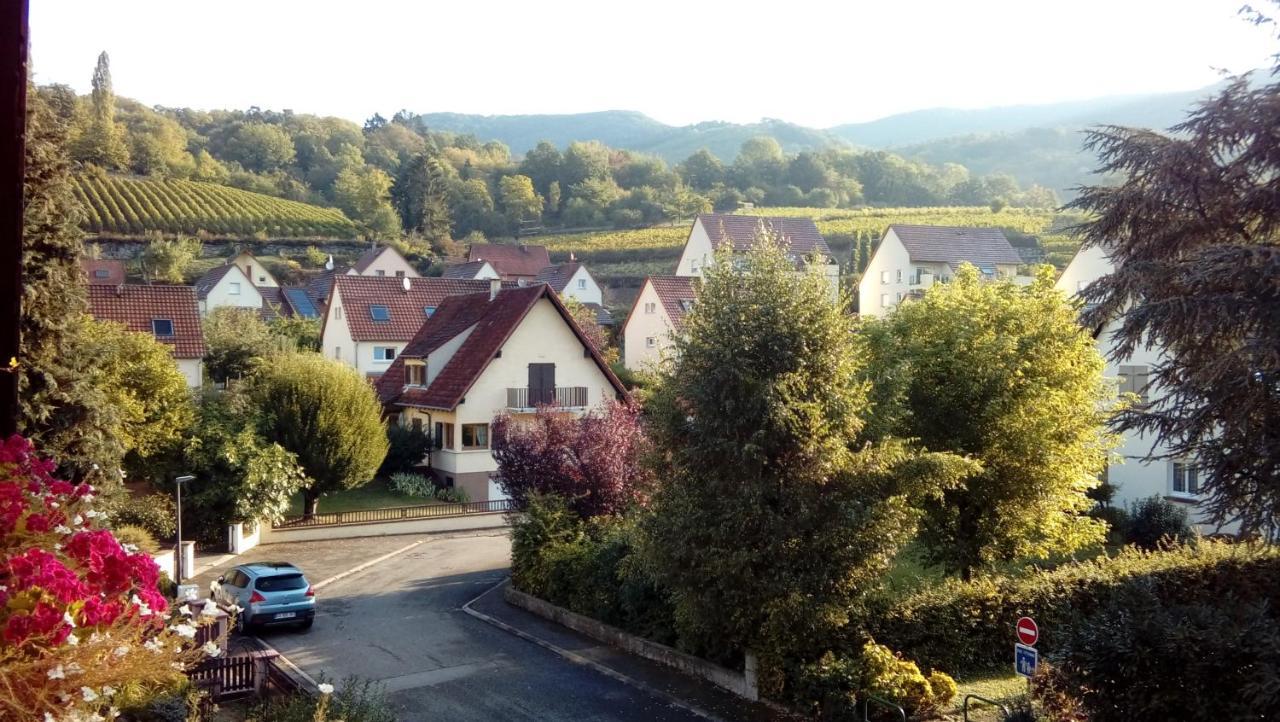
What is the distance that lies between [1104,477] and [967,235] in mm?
42321

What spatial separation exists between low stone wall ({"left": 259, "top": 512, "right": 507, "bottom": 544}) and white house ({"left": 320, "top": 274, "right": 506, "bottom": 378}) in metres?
16.7

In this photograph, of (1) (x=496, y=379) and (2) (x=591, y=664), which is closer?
(2) (x=591, y=664)

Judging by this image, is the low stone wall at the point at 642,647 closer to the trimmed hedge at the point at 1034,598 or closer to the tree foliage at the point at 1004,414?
the trimmed hedge at the point at 1034,598

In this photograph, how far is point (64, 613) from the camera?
4.78m

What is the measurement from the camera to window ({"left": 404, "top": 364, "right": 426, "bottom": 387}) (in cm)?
4222

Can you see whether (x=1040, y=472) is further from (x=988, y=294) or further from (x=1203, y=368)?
(x=1203, y=368)

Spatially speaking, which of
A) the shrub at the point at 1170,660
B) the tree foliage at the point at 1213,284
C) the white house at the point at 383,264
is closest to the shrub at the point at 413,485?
the tree foliage at the point at 1213,284

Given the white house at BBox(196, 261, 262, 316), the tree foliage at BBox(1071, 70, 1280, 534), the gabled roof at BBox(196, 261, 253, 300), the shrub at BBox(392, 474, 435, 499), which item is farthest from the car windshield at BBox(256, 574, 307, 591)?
the gabled roof at BBox(196, 261, 253, 300)

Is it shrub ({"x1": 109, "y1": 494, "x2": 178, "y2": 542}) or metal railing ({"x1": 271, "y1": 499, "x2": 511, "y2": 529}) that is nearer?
shrub ({"x1": 109, "y1": 494, "x2": 178, "y2": 542})

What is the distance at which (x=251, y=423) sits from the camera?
3053cm

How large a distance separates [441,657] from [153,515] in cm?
1261

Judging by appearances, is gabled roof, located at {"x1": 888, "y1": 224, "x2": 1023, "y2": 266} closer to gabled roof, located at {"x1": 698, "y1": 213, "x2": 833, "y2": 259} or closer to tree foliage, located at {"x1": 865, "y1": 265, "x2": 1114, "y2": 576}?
gabled roof, located at {"x1": 698, "y1": 213, "x2": 833, "y2": 259}

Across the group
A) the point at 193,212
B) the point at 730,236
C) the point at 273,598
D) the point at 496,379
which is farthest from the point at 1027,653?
the point at 193,212

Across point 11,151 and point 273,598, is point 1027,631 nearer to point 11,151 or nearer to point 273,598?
point 11,151
